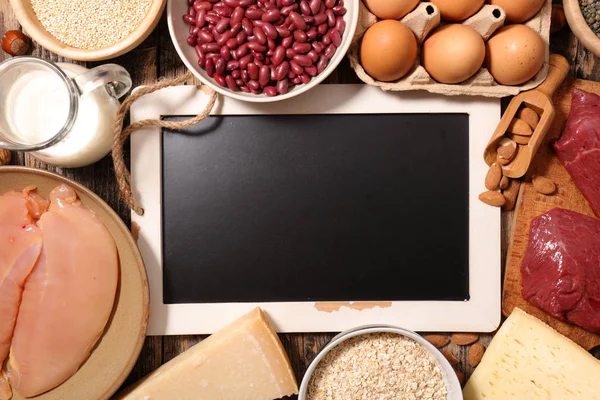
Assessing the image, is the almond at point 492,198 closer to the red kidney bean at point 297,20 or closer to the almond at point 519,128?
the almond at point 519,128

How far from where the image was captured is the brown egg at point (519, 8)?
1.06 metres

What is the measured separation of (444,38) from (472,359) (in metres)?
0.70

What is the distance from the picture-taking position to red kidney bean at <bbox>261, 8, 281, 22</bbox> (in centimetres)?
107

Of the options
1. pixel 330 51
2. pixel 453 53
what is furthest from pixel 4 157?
pixel 453 53

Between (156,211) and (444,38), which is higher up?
(444,38)

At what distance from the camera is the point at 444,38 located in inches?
42.1

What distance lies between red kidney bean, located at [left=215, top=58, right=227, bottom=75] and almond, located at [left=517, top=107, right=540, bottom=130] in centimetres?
64

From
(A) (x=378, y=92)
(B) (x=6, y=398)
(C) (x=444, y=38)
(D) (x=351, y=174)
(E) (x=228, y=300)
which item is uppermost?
(C) (x=444, y=38)

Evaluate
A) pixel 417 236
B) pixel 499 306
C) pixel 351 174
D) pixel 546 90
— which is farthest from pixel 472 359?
pixel 546 90

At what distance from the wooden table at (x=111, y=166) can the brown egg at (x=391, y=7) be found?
142 millimetres

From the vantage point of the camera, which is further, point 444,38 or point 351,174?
point 351,174

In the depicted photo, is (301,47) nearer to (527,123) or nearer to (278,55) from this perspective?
(278,55)

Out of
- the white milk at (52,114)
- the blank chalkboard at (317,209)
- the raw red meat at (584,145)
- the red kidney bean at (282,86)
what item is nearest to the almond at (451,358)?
the blank chalkboard at (317,209)

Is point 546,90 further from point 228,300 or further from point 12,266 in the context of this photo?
point 12,266
